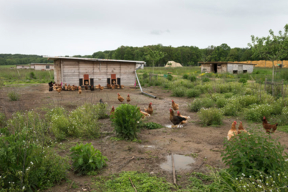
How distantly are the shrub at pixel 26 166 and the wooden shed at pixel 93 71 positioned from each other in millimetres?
Result: 15738

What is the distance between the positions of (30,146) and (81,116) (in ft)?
12.3

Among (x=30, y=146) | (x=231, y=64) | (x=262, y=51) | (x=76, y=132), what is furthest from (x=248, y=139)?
(x=231, y=64)

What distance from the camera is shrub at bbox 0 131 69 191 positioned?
3.39 m

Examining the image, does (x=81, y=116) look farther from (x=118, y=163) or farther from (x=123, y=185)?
(x=123, y=185)

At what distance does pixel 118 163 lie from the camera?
16.1 feet

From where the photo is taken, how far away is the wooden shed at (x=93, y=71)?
18.8 meters

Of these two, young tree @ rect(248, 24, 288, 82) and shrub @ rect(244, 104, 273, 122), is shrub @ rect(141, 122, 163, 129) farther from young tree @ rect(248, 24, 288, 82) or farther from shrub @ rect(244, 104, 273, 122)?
young tree @ rect(248, 24, 288, 82)

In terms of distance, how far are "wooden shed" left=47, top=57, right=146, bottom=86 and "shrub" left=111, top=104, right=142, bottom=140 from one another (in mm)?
13722

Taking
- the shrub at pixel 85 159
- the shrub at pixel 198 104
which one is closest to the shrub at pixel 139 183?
the shrub at pixel 85 159

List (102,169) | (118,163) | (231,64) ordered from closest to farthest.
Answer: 1. (102,169)
2. (118,163)
3. (231,64)

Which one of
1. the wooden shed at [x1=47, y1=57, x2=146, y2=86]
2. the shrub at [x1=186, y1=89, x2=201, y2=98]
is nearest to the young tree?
the shrub at [x1=186, y1=89, x2=201, y2=98]

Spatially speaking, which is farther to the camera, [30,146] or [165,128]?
[165,128]

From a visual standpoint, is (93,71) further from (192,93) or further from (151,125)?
(151,125)

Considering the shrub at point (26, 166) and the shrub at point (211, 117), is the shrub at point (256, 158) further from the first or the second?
the shrub at point (211, 117)
